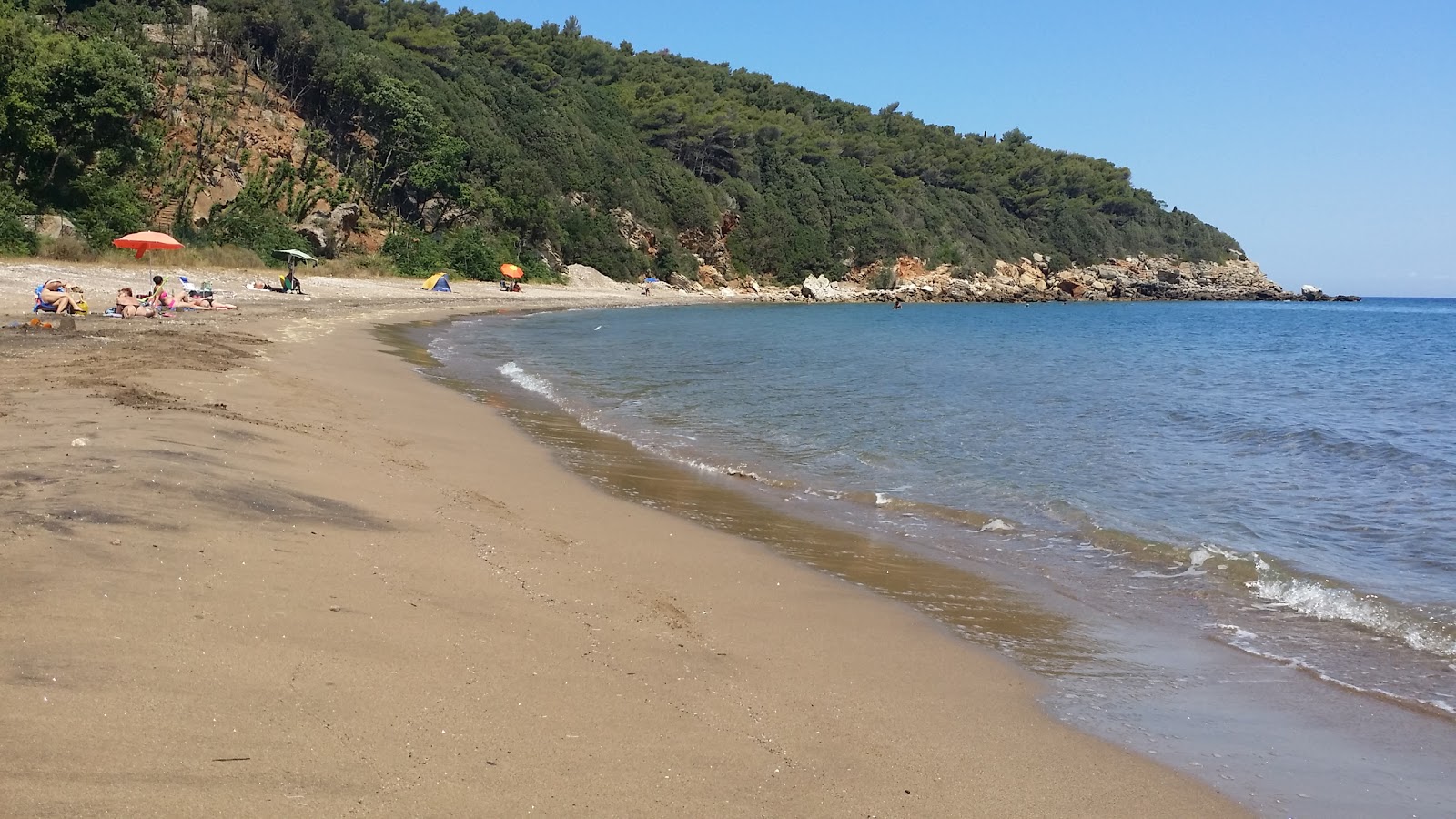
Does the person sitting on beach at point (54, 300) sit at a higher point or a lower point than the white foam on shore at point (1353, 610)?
higher

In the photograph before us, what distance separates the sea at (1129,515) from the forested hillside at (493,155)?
2030 centimetres

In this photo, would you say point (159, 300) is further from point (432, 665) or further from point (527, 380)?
point (432, 665)

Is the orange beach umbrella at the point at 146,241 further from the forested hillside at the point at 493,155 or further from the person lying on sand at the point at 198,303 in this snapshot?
the person lying on sand at the point at 198,303

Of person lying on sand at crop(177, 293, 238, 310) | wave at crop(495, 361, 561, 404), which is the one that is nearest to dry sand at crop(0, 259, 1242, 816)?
wave at crop(495, 361, 561, 404)

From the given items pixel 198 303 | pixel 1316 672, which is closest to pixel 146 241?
pixel 198 303

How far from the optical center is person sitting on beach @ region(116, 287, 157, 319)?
62.4 ft

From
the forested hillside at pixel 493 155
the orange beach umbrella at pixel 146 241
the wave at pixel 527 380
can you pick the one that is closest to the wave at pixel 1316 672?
the wave at pixel 527 380

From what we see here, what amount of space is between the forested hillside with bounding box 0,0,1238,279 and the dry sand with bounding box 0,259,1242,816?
29.0 metres

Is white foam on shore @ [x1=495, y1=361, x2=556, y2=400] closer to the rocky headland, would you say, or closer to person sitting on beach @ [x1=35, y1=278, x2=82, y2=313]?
person sitting on beach @ [x1=35, y1=278, x2=82, y2=313]

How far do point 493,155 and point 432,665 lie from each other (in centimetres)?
6146

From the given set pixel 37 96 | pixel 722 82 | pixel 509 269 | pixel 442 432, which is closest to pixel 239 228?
pixel 37 96

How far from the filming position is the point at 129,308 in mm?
19047

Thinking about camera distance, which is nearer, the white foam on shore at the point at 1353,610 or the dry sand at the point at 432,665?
the dry sand at the point at 432,665

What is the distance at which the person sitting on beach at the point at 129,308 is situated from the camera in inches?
749
